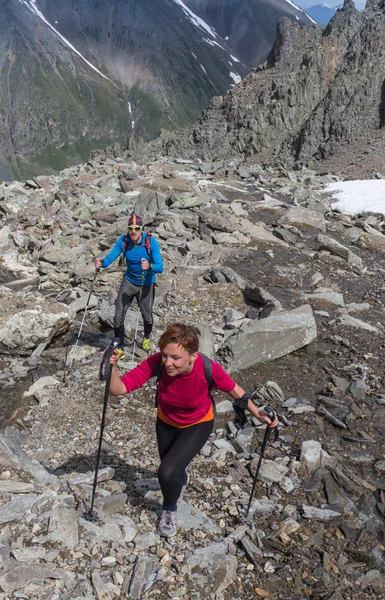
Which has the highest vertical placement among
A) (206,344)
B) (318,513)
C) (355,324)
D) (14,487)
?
(355,324)

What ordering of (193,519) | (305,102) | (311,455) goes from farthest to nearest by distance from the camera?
1. (305,102)
2. (311,455)
3. (193,519)

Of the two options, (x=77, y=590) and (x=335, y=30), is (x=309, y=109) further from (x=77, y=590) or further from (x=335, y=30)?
(x=77, y=590)

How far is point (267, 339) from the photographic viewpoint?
10516 mm

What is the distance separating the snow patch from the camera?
84.6 ft

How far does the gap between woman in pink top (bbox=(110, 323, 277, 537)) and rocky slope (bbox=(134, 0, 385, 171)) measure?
4655 centimetres

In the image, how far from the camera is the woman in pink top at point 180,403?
5.11 meters

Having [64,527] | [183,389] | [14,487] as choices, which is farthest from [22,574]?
[183,389]

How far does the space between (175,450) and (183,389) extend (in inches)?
28.9

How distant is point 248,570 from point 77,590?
196 cm

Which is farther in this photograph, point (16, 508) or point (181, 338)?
point (16, 508)

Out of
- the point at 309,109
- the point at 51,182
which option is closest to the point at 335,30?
the point at 309,109

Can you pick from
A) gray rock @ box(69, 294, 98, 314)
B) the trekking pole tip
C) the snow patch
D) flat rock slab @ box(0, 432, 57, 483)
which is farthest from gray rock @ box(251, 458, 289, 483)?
the snow patch

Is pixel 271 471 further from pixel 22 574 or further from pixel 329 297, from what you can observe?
pixel 329 297

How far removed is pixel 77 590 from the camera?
15.8 feet
